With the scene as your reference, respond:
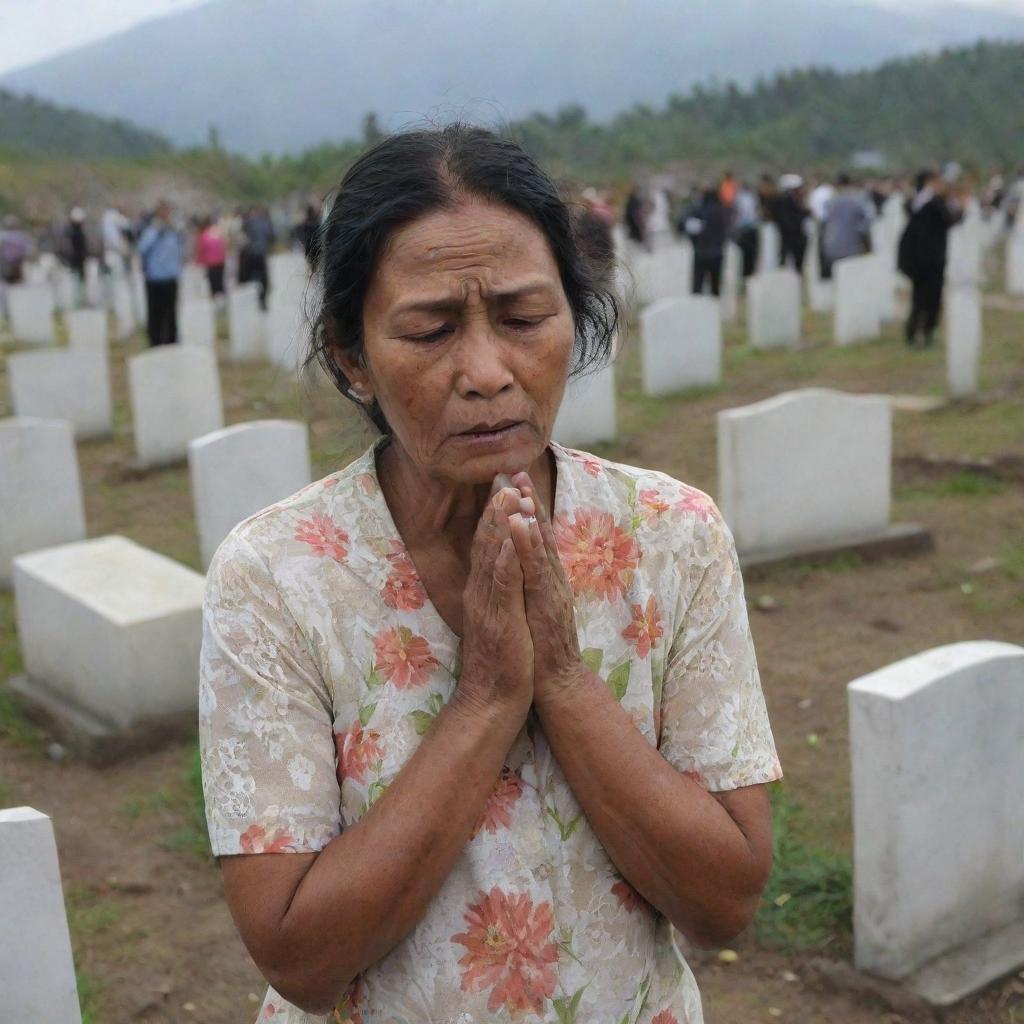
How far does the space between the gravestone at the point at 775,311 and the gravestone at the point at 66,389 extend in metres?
6.74

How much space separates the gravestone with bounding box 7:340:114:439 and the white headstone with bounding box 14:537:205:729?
5510 millimetres

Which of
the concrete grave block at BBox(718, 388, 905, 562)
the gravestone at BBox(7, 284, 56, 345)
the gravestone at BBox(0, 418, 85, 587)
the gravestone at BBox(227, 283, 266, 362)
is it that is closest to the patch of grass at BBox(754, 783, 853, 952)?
the concrete grave block at BBox(718, 388, 905, 562)

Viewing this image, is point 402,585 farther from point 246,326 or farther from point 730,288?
point 730,288

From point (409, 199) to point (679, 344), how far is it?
10.2 metres

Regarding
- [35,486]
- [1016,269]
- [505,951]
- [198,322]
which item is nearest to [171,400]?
[35,486]

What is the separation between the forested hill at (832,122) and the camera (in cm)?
5181

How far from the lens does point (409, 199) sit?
A: 1.60m

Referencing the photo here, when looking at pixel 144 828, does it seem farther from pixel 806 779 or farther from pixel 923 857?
pixel 923 857

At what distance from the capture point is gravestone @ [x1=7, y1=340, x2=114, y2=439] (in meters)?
10.9

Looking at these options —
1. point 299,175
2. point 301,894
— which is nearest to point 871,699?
point 301,894

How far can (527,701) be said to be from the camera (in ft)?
5.09

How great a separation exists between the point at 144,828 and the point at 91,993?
3.30 ft

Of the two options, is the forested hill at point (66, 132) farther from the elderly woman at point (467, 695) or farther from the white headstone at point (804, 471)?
the elderly woman at point (467, 695)

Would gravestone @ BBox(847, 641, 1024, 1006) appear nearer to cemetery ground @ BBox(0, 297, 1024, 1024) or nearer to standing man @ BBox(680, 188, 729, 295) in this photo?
cemetery ground @ BBox(0, 297, 1024, 1024)
